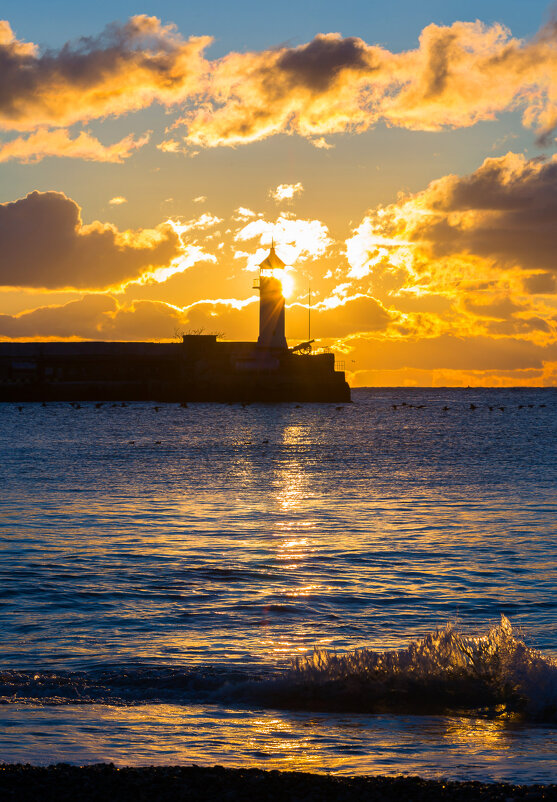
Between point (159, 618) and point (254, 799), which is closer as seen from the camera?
point (254, 799)

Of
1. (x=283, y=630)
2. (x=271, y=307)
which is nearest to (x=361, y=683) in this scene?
(x=283, y=630)

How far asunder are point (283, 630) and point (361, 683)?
282 centimetres

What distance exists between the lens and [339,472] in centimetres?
4259

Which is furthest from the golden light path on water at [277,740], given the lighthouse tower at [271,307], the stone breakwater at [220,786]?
the lighthouse tower at [271,307]

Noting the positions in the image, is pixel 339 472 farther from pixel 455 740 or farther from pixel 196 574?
pixel 455 740

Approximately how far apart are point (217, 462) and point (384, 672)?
126 ft

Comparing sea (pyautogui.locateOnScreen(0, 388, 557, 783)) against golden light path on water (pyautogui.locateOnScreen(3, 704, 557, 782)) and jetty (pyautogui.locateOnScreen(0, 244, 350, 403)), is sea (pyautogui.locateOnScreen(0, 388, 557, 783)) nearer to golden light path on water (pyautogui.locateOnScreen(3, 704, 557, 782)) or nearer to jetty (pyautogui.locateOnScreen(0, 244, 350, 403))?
golden light path on water (pyautogui.locateOnScreen(3, 704, 557, 782))

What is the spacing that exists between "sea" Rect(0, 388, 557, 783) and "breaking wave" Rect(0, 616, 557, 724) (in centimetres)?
2

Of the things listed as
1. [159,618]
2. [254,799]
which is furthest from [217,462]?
[254,799]

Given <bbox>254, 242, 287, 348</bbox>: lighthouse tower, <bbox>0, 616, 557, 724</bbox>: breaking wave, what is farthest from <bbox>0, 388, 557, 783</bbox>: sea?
<bbox>254, 242, 287, 348</bbox>: lighthouse tower

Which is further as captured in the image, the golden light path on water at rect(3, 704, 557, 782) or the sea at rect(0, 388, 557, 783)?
the sea at rect(0, 388, 557, 783)

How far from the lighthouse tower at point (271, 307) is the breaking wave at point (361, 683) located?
114969mm

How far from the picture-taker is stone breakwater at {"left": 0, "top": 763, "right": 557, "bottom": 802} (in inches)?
257

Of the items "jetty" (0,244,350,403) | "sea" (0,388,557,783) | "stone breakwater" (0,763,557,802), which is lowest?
"sea" (0,388,557,783)
